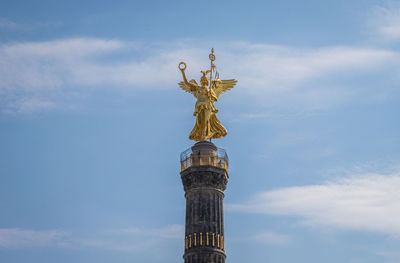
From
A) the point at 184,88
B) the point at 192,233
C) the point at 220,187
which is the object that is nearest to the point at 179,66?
the point at 184,88

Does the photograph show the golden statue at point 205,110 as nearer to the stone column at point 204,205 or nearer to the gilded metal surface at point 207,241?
the stone column at point 204,205

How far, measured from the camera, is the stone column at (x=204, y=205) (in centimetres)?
5553

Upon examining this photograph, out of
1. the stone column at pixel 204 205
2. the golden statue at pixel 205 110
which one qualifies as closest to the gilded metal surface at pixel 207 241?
the stone column at pixel 204 205

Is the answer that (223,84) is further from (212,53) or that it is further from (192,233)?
(192,233)

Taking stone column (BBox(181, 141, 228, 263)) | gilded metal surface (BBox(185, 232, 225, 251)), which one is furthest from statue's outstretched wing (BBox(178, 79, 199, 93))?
gilded metal surface (BBox(185, 232, 225, 251))

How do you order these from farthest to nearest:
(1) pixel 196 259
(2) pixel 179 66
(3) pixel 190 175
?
(2) pixel 179 66 < (3) pixel 190 175 < (1) pixel 196 259

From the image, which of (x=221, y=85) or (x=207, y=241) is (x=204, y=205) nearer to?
(x=207, y=241)

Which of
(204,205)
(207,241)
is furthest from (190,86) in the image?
(207,241)

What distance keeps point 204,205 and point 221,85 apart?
12800mm

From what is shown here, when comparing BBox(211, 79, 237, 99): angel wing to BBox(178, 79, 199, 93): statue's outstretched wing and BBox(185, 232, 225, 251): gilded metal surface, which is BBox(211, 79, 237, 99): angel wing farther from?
BBox(185, 232, 225, 251): gilded metal surface

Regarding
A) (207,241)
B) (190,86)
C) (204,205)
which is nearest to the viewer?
(207,241)

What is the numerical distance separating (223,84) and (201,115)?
429 centimetres

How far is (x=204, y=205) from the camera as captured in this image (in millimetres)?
57438

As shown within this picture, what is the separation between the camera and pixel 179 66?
62.7 meters
